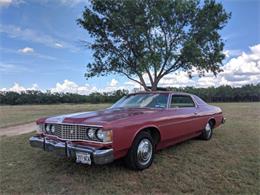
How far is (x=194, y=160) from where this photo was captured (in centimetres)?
483

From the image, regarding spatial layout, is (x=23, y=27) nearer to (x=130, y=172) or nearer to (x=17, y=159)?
(x=17, y=159)

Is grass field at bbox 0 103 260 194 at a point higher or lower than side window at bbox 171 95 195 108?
lower

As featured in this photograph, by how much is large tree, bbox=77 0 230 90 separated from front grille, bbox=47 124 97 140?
49.1ft

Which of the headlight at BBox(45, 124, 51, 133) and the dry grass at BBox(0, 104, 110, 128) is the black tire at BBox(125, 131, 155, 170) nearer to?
the headlight at BBox(45, 124, 51, 133)

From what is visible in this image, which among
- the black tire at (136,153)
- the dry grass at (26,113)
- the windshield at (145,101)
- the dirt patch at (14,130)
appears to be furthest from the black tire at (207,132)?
the dry grass at (26,113)

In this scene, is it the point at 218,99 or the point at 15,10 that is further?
the point at 218,99

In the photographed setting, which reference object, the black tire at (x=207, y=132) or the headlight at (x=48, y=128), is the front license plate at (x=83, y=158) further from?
the black tire at (x=207, y=132)

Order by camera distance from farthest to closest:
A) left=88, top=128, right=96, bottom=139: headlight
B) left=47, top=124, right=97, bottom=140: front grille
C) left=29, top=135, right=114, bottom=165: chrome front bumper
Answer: left=47, top=124, right=97, bottom=140: front grille, left=88, top=128, right=96, bottom=139: headlight, left=29, top=135, right=114, bottom=165: chrome front bumper

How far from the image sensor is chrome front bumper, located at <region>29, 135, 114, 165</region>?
351 cm

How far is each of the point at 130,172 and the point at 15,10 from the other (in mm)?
9520

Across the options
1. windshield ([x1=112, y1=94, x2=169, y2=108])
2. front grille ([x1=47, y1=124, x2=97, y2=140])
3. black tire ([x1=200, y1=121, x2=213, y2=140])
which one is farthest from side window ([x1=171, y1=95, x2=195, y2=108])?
front grille ([x1=47, y1=124, x2=97, y2=140])

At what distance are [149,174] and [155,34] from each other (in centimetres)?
1714

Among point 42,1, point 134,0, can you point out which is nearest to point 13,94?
point 134,0

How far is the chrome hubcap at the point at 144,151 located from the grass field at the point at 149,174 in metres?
0.19
